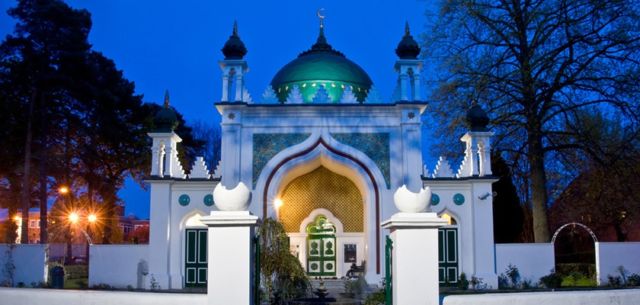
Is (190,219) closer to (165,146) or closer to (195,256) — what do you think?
(195,256)

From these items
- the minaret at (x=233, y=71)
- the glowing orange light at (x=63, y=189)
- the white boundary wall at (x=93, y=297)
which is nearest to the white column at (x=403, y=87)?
the minaret at (x=233, y=71)

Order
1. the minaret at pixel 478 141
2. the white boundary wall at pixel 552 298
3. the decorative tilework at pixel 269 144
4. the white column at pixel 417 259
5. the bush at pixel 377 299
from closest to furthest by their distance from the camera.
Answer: the white column at pixel 417 259, the white boundary wall at pixel 552 298, the bush at pixel 377 299, the decorative tilework at pixel 269 144, the minaret at pixel 478 141

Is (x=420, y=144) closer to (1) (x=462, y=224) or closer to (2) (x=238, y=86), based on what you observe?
(1) (x=462, y=224)

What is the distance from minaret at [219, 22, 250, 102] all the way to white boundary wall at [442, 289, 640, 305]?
1213cm

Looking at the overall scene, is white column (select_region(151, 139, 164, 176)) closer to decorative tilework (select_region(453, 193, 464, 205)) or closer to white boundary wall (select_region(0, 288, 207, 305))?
decorative tilework (select_region(453, 193, 464, 205))

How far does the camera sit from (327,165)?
64.3 feet

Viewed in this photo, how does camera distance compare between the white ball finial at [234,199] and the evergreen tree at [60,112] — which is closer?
the white ball finial at [234,199]

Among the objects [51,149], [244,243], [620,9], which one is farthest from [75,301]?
[51,149]

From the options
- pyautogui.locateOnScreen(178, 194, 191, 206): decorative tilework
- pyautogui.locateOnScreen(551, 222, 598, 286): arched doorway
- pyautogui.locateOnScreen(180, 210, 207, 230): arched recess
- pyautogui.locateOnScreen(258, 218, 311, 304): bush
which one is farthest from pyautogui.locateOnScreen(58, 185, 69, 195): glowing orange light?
pyautogui.locateOnScreen(258, 218, 311, 304): bush

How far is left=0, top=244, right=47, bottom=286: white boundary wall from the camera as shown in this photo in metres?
18.1

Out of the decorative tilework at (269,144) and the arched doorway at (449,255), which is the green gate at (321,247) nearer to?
the decorative tilework at (269,144)

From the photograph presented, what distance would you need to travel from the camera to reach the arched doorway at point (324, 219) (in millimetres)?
20328

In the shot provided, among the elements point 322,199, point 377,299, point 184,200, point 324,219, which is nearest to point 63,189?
point 184,200

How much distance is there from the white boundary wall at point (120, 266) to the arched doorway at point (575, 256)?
1117 cm
